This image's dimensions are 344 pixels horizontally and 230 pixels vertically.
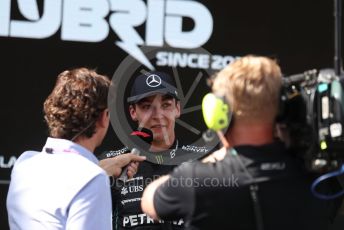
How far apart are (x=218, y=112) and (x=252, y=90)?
11cm

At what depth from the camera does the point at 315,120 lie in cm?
179

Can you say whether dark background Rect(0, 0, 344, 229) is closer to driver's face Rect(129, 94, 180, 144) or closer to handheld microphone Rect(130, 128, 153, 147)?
driver's face Rect(129, 94, 180, 144)

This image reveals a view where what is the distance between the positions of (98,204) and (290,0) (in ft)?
7.75

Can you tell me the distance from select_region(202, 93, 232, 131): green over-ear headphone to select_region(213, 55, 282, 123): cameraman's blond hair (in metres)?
0.02

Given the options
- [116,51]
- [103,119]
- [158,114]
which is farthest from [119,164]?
[116,51]

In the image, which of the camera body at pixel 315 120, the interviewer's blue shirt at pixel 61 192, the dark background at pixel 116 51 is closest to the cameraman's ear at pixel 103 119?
the interviewer's blue shirt at pixel 61 192

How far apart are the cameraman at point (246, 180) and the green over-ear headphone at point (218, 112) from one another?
0.02m

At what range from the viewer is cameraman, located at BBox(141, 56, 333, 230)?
1757mm

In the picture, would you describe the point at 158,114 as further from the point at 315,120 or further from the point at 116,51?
the point at 315,120

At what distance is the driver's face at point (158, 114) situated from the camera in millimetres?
3033

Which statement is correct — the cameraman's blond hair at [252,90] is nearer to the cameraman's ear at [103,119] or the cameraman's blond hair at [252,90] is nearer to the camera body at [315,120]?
the camera body at [315,120]

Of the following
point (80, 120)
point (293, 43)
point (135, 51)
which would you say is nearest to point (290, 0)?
point (293, 43)

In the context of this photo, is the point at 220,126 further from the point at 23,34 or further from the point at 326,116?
the point at 23,34

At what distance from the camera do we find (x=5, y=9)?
3645mm
